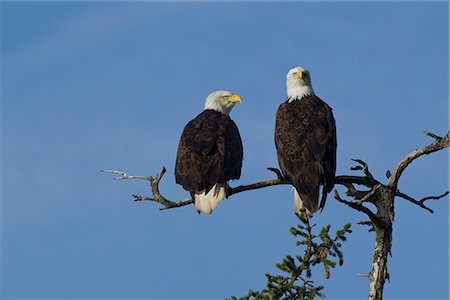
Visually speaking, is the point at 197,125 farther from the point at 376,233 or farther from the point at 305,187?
the point at 376,233

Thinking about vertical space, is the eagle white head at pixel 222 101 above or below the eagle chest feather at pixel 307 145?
above

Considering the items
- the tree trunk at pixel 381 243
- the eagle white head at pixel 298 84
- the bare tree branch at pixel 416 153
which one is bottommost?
the tree trunk at pixel 381 243

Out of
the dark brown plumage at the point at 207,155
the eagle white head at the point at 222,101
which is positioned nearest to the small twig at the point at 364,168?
the dark brown plumage at the point at 207,155

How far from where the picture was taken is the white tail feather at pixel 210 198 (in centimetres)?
1202

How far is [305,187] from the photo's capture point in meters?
11.6

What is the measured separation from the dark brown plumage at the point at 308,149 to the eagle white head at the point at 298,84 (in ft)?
2.08

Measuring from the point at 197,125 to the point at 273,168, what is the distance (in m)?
2.08

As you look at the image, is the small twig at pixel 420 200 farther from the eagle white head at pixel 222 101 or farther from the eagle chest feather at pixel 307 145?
the eagle white head at pixel 222 101

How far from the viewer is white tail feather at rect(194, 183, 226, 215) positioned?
12.0 metres

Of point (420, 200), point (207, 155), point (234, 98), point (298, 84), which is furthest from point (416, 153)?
point (234, 98)

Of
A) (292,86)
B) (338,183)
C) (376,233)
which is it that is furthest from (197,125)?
(376,233)

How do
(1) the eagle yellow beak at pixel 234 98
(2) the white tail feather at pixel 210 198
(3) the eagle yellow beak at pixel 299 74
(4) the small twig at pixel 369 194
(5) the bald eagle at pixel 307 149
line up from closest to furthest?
(4) the small twig at pixel 369 194 → (5) the bald eagle at pixel 307 149 → (2) the white tail feather at pixel 210 198 → (3) the eagle yellow beak at pixel 299 74 → (1) the eagle yellow beak at pixel 234 98

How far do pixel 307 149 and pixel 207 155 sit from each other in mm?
1508

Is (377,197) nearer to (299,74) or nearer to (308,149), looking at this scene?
(308,149)
